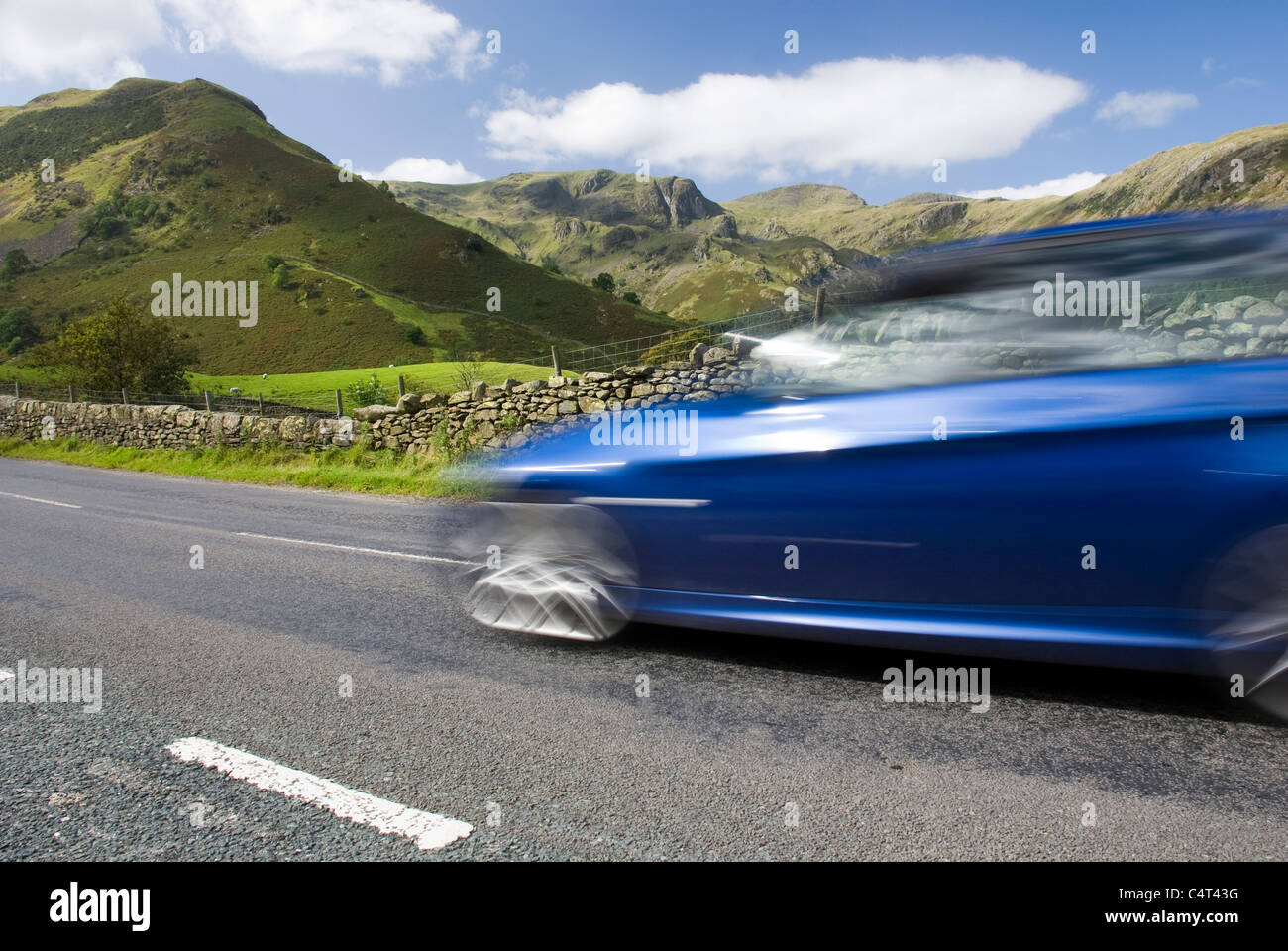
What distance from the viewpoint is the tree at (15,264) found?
95.2m

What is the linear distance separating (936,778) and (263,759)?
86.4 inches

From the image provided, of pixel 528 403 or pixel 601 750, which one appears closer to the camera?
pixel 601 750

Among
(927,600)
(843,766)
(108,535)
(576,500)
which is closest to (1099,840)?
(843,766)

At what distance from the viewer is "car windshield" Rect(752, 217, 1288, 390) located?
2922mm

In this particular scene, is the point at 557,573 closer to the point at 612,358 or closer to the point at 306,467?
the point at 612,358

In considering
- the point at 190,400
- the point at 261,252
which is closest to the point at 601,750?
the point at 190,400

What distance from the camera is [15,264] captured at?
3772 inches

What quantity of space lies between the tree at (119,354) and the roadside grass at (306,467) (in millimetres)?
8610

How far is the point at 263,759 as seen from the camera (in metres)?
2.64
